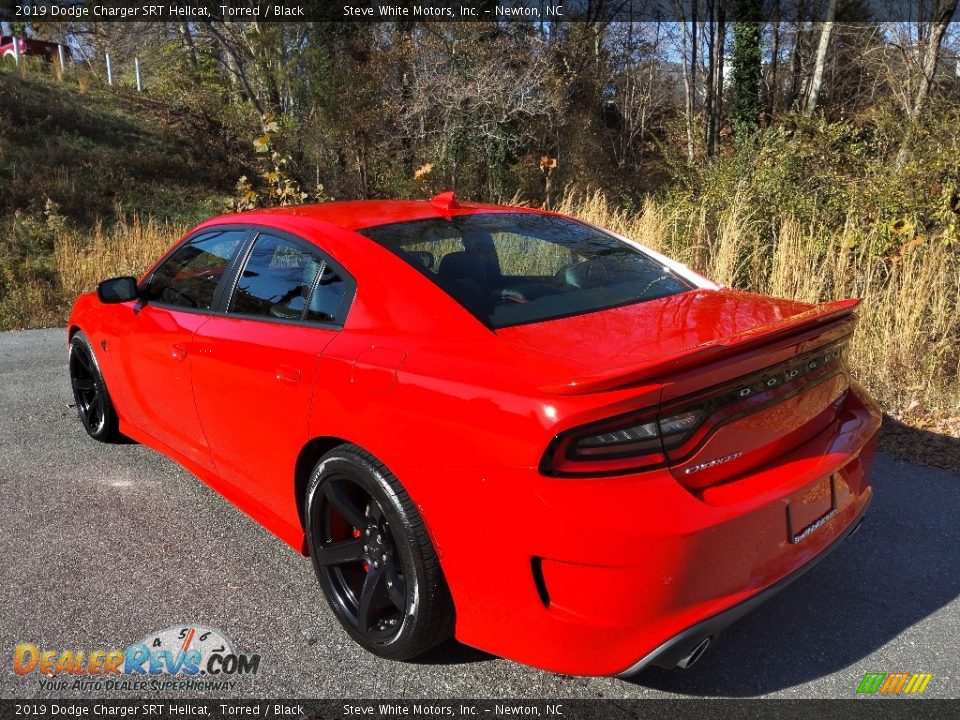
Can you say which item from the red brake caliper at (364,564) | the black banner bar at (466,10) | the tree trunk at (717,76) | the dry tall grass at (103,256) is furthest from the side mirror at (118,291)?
the tree trunk at (717,76)

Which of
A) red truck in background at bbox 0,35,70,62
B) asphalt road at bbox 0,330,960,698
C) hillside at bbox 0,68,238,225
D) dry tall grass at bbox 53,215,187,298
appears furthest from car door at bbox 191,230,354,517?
red truck in background at bbox 0,35,70,62

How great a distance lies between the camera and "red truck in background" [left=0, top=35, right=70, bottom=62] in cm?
2980

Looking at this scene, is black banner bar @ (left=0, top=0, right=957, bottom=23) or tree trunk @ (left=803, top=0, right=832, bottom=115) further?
tree trunk @ (left=803, top=0, right=832, bottom=115)

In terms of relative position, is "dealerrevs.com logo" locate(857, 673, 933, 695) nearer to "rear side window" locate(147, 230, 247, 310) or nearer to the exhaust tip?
the exhaust tip

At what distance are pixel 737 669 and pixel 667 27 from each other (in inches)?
1052

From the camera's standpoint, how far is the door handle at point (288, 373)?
2592 mm

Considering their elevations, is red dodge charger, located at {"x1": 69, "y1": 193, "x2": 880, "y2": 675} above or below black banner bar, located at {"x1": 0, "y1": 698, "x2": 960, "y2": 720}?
above

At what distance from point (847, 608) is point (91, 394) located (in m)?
4.35

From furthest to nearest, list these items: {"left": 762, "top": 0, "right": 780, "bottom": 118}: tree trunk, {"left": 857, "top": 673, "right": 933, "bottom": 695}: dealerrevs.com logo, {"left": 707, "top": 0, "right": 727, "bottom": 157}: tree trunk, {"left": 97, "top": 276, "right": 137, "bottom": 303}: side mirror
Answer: {"left": 762, "top": 0, "right": 780, "bottom": 118}: tree trunk
{"left": 707, "top": 0, "right": 727, "bottom": 157}: tree trunk
{"left": 97, "top": 276, "right": 137, "bottom": 303}: side mirror
{"left": 857, "top": 673, "right": 933, "bottom": 695}: dealerrevs.com logo

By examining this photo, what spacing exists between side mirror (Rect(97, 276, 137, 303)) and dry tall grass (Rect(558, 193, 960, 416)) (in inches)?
181

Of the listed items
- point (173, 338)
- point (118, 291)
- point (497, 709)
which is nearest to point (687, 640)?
point (497, 709)

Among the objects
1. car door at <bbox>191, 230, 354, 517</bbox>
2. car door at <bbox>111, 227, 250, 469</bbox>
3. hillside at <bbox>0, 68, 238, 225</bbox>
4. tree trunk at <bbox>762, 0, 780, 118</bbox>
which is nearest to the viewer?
car door at <bbox>191, 230, 354, 517</bbox>

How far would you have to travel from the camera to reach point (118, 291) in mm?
3795

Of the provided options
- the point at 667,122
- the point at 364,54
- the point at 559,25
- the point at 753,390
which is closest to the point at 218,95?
the point at 364,54
